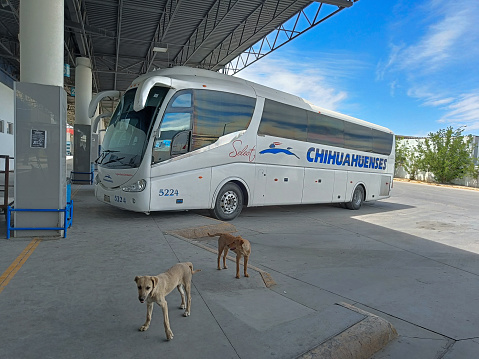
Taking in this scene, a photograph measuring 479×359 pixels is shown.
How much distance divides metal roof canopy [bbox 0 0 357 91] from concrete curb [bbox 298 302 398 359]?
11349mm

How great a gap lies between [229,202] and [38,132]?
4.76m

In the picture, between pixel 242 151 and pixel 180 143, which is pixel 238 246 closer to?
pixel 180 143

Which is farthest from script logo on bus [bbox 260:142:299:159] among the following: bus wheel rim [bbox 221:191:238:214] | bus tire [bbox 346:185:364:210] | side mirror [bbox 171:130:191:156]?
bus tire [bbox 346:185:364:210]

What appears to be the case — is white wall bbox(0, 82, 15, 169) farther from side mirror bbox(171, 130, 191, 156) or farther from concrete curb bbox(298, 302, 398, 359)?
concrete curb bbox(298, 302, 398, 359)

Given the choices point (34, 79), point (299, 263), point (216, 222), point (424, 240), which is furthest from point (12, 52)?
point (424, 240)

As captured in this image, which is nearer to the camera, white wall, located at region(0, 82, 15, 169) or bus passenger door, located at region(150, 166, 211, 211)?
bus passenger door, located at region(150, 166, 211, 211)

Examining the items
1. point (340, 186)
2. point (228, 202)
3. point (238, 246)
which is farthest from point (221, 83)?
point (340, 186)

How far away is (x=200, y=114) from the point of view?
8.28m

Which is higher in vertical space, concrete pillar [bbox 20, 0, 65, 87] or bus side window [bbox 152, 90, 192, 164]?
concrete pillar [bbox 20, 0, 65, 87]

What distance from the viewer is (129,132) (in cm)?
807

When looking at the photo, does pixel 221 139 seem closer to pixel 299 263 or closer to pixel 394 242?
pixel 299 263

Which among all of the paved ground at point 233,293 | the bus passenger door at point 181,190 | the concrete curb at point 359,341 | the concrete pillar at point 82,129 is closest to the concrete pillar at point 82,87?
the concrete pillar at point 82,129

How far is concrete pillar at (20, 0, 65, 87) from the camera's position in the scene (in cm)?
631

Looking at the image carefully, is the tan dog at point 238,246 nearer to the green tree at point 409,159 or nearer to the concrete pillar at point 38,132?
the concrete pillar at point 38,132
